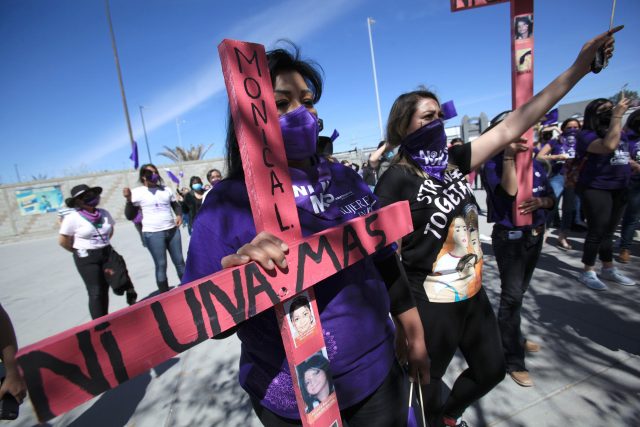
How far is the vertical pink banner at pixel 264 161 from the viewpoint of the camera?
29.4 inches

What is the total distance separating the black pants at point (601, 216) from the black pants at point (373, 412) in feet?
12.2

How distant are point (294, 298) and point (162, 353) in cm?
32

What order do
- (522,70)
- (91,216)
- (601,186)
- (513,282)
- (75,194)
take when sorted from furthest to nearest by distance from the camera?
(601,186)
(91,216)
(75,194)
(513,282)
(522,70)

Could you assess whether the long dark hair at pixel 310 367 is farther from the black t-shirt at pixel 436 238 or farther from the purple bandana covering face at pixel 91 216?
the purple bandana covering face at pixel 91 216

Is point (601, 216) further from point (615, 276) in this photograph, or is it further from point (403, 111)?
point (403, 111)

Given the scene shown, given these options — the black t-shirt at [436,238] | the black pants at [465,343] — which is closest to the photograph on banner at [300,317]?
the black t-shirt at [436,238]

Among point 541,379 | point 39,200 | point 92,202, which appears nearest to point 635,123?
point 541,379

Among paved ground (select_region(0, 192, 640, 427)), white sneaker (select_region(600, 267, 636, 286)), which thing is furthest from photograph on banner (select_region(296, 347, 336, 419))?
white sneaker (select_region(600, 267, 636, 286))

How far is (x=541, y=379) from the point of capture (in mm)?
2328

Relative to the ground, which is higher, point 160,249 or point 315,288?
point 315,288

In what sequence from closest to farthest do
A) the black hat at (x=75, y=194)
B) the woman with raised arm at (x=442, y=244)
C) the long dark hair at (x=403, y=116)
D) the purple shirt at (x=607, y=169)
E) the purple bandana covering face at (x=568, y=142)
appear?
the woman with raised arm at (x=442, y=244) → the long dark hair at (x=403, y=116) → the black hat at (x=75, y=194) → the purple shirt at (x=607, y=169) → the purple bandana covering face at (x=568, y=142)

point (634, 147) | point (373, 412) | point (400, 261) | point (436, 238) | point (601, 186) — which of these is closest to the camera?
point (373, 412)

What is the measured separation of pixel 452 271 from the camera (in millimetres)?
1610

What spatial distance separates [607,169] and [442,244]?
327cm
